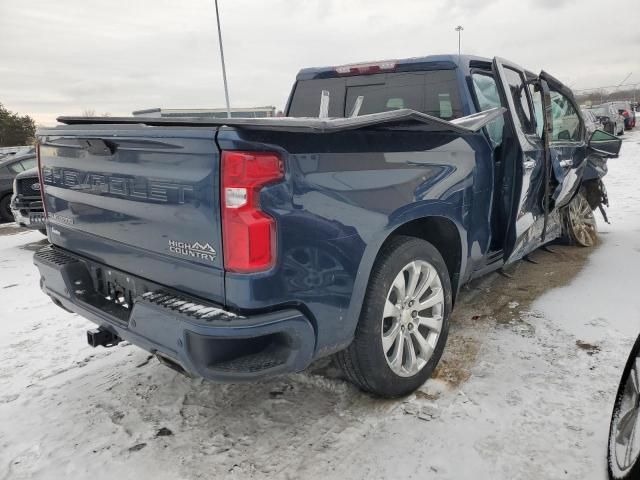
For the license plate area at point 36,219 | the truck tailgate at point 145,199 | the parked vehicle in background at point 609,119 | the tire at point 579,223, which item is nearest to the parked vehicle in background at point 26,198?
the license plate area at point 36,219

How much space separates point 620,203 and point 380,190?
313 inches

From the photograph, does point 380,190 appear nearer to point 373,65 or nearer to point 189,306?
point 189,306

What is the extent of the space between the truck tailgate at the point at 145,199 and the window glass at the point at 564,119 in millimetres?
3542

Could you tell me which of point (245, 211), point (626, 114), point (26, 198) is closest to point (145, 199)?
point (245, 211)

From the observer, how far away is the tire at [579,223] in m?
5.62

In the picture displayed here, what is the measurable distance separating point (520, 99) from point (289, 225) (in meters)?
2.63

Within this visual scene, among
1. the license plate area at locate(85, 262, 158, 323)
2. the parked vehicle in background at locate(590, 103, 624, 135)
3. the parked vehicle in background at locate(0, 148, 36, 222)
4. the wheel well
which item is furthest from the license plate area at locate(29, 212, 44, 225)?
the parked vehicle in background at locate(590, 103, 624, 135)

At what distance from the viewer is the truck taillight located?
6.29ft

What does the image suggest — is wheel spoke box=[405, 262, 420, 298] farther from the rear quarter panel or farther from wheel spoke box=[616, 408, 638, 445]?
wheel spoke box=[616, 408, 638, 445]

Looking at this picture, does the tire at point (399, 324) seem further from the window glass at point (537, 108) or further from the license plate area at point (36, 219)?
the license plate area at point (36, 219)

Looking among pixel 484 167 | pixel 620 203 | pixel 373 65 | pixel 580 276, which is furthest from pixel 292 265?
pixel 620 203

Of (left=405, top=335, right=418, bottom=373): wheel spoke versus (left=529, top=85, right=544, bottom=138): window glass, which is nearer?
(left=405, top=335, right=418, bottom=373): wheel spoke

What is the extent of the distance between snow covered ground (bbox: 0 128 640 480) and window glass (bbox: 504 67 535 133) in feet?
4.78

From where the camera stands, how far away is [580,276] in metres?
4.75
